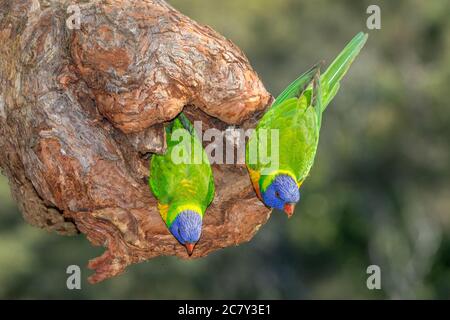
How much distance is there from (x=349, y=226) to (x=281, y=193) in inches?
556

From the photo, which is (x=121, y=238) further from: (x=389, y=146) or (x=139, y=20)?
(x=389, y=146)

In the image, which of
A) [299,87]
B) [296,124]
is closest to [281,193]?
[296,124]

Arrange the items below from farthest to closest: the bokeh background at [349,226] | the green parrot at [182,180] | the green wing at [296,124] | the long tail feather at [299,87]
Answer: the bokeh background at [349,226] < the long tail feather at [299,87] < the green wing at [296,124] < the green parrot at [182,180]

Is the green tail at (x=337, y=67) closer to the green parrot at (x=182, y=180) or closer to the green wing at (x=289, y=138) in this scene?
the green wing at (x=289, y=138)

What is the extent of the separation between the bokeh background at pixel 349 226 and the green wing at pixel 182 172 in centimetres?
1268

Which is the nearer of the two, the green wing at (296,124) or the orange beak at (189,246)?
the orange beak at (189,246)

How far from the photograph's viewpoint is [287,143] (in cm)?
625

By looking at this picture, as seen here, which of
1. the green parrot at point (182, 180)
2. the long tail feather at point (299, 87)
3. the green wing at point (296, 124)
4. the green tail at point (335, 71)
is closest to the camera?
the green parrot at point (182, 180)

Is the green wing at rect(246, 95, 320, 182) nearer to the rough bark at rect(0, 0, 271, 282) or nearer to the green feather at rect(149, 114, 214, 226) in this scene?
the rough bark at rect(0, 0, 271, 282)

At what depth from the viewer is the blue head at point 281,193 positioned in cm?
604

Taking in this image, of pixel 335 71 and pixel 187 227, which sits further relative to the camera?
pixel 335 71

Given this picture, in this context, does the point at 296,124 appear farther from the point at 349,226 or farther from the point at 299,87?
the point at 349,226

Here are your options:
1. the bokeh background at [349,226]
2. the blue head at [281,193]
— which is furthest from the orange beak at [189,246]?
the bokeh background at [349,226]

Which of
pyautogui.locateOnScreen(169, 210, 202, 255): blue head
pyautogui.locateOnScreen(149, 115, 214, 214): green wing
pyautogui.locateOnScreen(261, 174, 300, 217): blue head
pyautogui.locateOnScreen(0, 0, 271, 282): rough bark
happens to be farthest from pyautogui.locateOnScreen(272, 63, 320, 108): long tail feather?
pyautogui.locateOnScreen(169, 210, 202, 255): blue head
